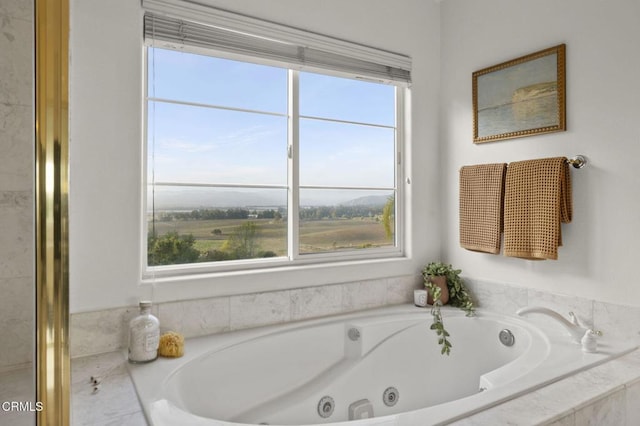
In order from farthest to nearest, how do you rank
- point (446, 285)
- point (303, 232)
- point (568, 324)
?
point (446, 285)
point (303, 232)
point (568, 324)

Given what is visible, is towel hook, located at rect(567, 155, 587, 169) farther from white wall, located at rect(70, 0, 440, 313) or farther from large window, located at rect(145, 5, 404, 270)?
white wall, located at rect(70, 0, 440, 313)

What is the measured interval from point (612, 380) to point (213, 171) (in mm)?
1922

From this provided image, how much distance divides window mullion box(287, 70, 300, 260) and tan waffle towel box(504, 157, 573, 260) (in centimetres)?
119

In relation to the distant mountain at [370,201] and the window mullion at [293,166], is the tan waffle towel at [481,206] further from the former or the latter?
the window mullion at [293,166]

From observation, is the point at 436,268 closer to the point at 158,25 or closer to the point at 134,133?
the point at 134,133

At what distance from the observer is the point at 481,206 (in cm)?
235

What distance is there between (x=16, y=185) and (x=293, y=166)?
158cm

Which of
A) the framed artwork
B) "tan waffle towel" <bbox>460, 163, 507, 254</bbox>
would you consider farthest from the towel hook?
"tan waffle towel" <bbox>460, 163, 507, 254</bbox>

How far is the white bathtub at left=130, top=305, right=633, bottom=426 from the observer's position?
1472mm

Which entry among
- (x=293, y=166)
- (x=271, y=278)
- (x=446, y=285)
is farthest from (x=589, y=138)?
(x=271, y=278)

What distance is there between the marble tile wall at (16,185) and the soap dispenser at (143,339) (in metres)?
0.81

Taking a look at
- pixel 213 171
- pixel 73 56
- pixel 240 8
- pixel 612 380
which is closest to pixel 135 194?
pixel 213 171

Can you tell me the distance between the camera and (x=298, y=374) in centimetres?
191

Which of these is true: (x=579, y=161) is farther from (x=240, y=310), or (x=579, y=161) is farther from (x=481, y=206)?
(x=240, y=310)
